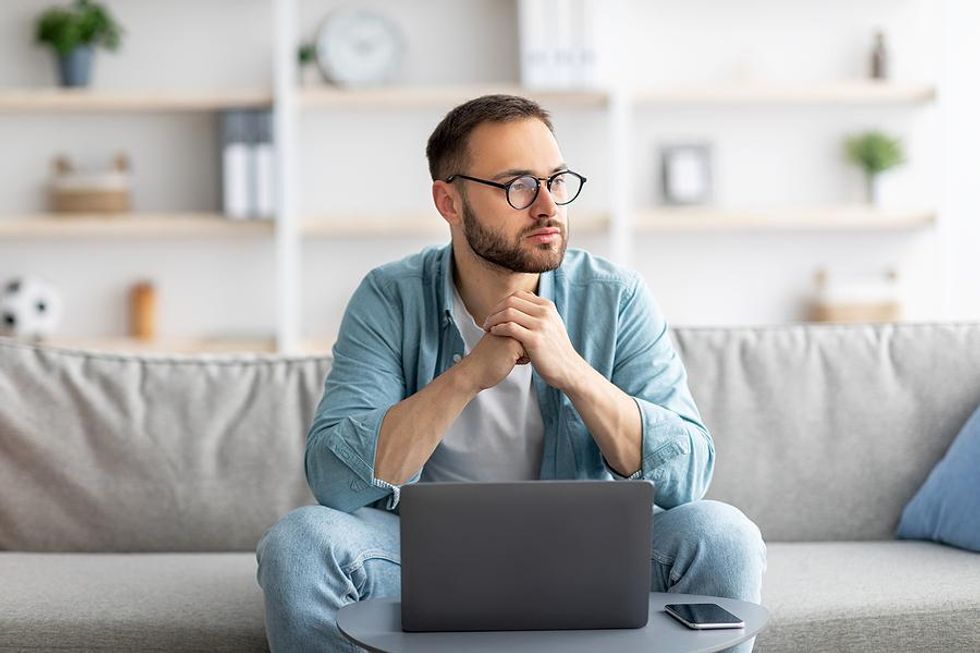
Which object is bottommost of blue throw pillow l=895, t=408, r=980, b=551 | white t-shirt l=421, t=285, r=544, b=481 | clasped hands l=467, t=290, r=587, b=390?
blue throw pillow l=895, t=408, r=980, b=551

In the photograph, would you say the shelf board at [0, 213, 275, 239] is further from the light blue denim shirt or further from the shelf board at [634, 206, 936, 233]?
the light blue denim shirt

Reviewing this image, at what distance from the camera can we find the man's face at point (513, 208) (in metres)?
1.90

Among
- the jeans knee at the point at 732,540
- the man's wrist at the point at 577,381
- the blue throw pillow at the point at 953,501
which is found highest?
the man's wrist at the point at 577,381

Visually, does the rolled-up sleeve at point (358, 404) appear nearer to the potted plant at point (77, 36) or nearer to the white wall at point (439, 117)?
the white wall at point (439, 117)

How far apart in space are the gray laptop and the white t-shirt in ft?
1.88

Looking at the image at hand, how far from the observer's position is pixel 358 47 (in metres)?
4.38

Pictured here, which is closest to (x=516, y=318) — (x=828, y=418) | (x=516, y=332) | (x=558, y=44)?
(x=516, y=332)

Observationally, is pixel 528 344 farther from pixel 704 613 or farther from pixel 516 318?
pixel 704 613

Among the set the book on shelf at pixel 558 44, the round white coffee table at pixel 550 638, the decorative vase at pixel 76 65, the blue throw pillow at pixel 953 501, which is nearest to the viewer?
the round white coffee table at pixel 550 638

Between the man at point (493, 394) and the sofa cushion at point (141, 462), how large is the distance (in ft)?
1.40

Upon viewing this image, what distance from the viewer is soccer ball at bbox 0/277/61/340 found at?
425cm

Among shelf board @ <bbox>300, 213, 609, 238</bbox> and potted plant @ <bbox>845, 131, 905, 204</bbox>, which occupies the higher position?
potted plant @ <bbox>845, 131, 905, 204</bbox>

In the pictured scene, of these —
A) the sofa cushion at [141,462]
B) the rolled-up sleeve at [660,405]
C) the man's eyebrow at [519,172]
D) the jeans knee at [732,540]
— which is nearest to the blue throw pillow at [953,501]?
the rolled-up sleeve at [660,405]

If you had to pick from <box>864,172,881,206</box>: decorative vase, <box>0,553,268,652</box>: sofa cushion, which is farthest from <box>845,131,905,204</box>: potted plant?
<box>0,553,268,652</box>: sofa cushion
